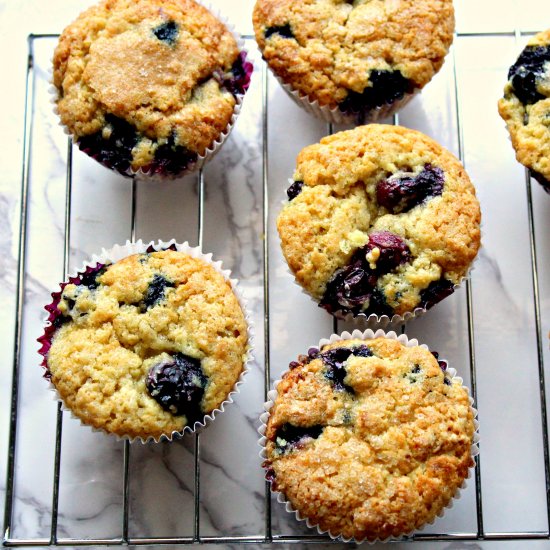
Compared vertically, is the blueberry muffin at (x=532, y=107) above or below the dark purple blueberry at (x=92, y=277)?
above

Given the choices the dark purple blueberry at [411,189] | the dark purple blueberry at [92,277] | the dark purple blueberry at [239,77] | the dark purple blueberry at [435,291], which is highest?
the dark purple blueberry at [239,77]

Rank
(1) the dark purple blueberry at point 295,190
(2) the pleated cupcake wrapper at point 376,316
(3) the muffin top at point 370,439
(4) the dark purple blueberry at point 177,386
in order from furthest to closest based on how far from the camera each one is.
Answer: (1) the dark purple blueberry at point 295,190 < (2) the pleated cupcake wrapper at point 376,316 < (4) the dark purple blueberry at point 177,386 < (3) the muffin top at point 370,439

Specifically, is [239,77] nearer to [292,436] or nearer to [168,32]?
[168,32]

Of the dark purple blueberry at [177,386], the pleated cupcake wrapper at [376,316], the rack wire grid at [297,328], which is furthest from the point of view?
the rack wire grid at [297,328]

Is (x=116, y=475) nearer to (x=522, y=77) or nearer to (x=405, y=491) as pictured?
(x=405, y=491)

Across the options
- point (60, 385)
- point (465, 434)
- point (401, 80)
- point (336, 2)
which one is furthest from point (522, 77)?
point (60, 385)

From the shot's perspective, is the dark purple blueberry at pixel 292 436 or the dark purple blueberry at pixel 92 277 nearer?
the dark purple blueberry at pixel 292 436

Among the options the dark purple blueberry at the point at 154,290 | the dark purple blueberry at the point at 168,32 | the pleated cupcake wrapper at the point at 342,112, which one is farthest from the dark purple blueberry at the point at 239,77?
the dark purple blueberry at the point at 154,290

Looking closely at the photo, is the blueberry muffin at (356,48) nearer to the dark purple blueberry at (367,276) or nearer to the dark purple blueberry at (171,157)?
the dark purple blueberry at (171,157)
